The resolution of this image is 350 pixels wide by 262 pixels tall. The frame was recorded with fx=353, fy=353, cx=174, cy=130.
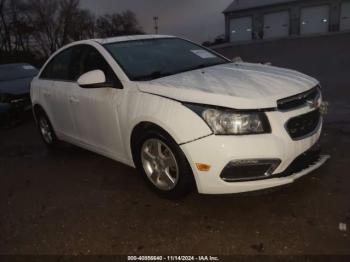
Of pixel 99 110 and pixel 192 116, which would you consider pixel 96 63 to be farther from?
pixel 192 116

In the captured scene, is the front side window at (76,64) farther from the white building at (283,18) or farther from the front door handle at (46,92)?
the white building at (283,18)

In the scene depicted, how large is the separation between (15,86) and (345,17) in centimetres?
3126

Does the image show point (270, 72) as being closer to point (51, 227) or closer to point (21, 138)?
point (51, 227)

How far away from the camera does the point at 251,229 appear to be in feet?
9.70

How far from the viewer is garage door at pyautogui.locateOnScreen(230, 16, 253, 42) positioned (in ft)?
116

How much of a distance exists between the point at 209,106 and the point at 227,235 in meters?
1.08

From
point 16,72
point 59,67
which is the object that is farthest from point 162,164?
point 16,72

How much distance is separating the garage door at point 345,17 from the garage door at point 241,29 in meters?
8.24

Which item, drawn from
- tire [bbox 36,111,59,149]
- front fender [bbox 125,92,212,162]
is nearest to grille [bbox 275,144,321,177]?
front fender [bbox 125,92,212,162]

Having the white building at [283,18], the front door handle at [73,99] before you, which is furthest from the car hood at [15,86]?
the white building at [283,18]

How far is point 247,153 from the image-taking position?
2.84 m

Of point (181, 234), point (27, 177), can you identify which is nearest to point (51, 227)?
point (181, 234)

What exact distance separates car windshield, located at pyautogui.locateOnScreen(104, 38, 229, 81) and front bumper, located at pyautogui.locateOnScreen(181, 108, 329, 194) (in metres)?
1.12

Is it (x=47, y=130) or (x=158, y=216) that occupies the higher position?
(x=47, y=130)
